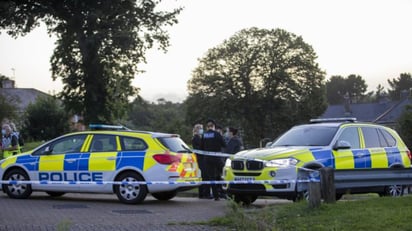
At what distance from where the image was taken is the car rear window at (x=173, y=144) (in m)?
13.4

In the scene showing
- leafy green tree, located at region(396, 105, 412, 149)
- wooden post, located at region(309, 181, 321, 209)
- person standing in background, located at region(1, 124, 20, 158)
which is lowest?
wooden post, located at region(309, 181, 321, 209)

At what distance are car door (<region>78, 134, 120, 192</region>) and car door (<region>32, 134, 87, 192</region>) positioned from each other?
7.7 inches

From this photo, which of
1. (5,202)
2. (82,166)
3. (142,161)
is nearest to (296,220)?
(142,161)

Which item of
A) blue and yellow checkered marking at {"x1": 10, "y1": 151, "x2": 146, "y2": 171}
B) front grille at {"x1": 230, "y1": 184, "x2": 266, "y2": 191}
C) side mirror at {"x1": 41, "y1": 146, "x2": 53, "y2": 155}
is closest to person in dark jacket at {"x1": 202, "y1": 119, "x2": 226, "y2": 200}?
blue and yellow checkered marking at {"x1": 10, "y1": 151, "x2": 146, "y2": 171}

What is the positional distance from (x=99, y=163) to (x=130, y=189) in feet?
2.98

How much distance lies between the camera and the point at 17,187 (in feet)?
46.0

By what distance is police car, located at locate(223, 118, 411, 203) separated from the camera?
38.6 ft

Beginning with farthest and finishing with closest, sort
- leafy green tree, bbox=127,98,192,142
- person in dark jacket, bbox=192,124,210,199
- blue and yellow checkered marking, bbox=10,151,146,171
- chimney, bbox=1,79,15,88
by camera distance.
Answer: leafy green tree, bbox=127,98,192,142
chimney, bbox=1,79,15,88
person in dark jacket, bbox=192,124,210,199
blue and yellow checkered marking, bbox=10,151,146,171

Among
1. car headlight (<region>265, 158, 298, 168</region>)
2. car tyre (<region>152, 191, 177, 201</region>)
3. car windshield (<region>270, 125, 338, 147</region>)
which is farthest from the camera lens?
car tyre (<region>152, 191, 177, 201</region>)

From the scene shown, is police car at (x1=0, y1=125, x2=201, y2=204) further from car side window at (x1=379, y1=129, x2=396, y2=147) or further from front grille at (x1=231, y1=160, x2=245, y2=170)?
car side window at (x1=379, y1=129, x2=396, y2=147)

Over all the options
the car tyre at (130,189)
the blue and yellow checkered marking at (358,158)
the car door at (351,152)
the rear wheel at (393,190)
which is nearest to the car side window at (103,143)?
the car tyre at (130,189)

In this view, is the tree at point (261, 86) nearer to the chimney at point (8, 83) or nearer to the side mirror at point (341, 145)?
the chimney at point (8, 83)

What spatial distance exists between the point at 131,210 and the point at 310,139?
386 centimetres

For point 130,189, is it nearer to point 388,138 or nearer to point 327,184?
point 327,184
